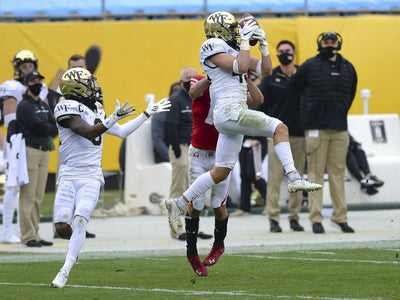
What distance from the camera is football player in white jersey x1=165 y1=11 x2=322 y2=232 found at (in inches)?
349

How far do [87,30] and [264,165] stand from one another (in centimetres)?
426

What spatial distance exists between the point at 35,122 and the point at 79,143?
3.10 m

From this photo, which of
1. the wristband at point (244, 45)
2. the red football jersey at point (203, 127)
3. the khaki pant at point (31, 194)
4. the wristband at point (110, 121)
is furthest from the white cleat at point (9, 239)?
the wristband at point (244, 45)

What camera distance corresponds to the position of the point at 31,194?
12164 millimetres

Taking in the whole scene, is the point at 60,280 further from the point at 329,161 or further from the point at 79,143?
the point at 329,161

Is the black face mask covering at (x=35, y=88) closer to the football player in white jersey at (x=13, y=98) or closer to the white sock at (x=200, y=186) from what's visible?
the football player in white jersey at (x=13, y=98)

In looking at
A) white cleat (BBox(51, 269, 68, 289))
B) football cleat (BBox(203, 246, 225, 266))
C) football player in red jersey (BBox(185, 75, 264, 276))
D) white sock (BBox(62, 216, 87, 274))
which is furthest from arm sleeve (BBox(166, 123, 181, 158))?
white cleat (BBox(51, 269, 68, 289))

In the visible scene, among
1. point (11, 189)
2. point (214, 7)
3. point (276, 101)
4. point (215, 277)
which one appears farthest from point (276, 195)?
point (214, 7)

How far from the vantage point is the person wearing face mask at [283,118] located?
13.2 m

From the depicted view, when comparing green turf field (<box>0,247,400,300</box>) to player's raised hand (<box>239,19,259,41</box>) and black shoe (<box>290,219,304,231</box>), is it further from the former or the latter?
black shoe (<box>290,219,304,231</box>)

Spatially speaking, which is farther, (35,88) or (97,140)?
(35,88)

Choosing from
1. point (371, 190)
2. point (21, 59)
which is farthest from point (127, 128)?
point (371, 190)

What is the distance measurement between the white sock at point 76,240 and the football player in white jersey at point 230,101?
102cm

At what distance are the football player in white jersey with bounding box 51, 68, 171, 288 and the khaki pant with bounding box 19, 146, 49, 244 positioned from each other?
3.14 m
